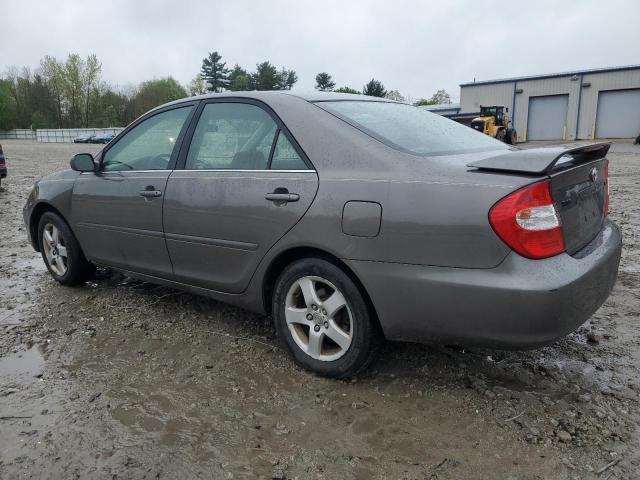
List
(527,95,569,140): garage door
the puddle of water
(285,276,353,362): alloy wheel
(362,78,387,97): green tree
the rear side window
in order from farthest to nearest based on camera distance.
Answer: (362,78,387,97): green tree
(527,95,569,140): garage door
the rear side window
the puddle of water
(285,276,353,362): alloy wheel

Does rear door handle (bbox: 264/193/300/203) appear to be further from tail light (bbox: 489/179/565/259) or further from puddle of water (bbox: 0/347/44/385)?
puddle of water (bbox: 0/347/44/385)

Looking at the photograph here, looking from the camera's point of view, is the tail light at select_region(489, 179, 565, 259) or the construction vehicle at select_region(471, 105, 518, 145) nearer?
the tail light at select_region(489, 179, 565, 259)

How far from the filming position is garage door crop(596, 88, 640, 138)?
3653cm

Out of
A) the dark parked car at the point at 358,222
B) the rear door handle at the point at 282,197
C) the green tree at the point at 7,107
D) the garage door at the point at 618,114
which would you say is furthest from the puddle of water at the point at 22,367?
the green tree at the point at 7,107

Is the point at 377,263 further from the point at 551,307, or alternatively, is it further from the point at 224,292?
the point at 224,292

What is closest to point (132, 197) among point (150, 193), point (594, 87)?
point (150, 193)

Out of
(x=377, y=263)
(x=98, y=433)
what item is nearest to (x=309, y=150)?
(x=377, y=263)

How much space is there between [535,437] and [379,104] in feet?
7.25

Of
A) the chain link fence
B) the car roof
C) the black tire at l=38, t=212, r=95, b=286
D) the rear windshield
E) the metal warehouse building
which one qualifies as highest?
the metal warehouse building

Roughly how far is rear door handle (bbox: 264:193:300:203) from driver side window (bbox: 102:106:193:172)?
1.11m

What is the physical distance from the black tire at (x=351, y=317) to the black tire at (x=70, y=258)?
2342 mm

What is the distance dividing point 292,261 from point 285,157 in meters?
0.60

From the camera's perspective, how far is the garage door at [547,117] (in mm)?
38812

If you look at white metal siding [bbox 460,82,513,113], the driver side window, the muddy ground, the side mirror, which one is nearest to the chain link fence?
white metal siding [bbox 460,82,513,113]
